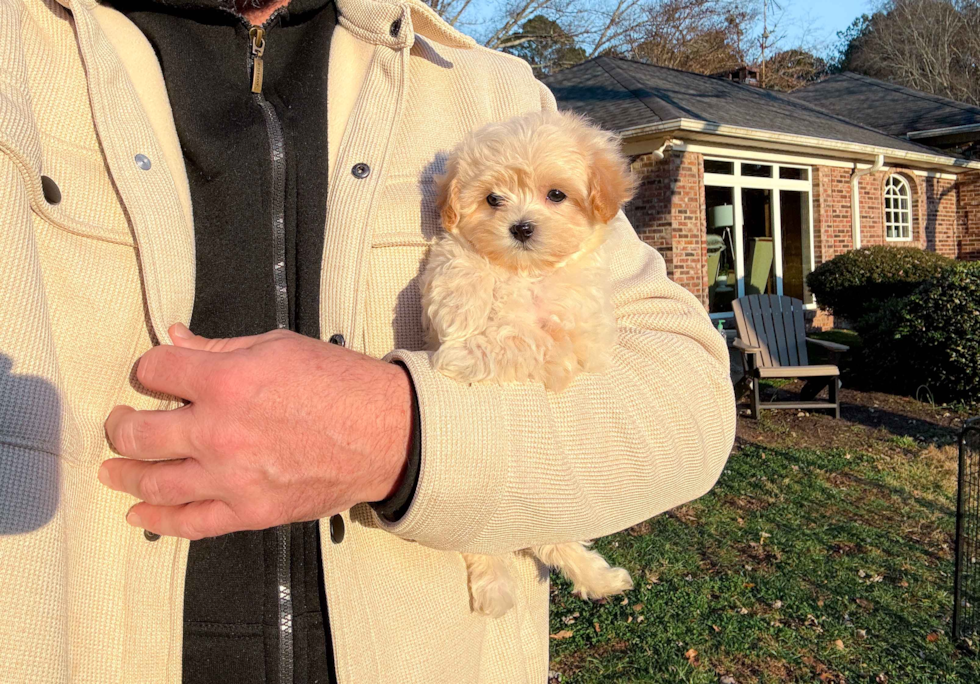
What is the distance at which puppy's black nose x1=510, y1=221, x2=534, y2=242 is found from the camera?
6.57ft

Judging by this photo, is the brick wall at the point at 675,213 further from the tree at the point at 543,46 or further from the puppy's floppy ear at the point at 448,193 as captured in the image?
the puppy's floppy ear at the point at 448,193

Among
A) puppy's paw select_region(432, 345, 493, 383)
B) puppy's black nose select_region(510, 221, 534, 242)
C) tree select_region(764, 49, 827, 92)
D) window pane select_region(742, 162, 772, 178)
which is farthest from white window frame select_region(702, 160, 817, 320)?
tree select_region(764, 49, 827, 92)

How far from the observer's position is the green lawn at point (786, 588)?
466cm

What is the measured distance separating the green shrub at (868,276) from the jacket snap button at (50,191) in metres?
16.5

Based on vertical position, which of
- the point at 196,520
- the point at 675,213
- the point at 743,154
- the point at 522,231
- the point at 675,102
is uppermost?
the point at 675,102

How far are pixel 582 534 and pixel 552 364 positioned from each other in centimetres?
35

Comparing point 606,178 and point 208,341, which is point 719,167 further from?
point 208,341

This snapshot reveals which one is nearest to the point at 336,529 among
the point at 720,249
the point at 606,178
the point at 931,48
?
the point at 606,178

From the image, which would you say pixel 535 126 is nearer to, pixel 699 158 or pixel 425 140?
pixel 425 140

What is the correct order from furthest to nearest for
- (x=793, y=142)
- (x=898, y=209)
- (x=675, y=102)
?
(x=898, y=209) < (x=793, y=142) < (x=675, y=102)

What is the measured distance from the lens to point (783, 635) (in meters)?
4.95

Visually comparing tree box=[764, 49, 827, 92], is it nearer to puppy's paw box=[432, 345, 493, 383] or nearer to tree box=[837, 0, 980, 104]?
tree box=[837, 0, 980, 104]

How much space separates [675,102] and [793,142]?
2.82 m

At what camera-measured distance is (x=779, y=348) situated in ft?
37.1
